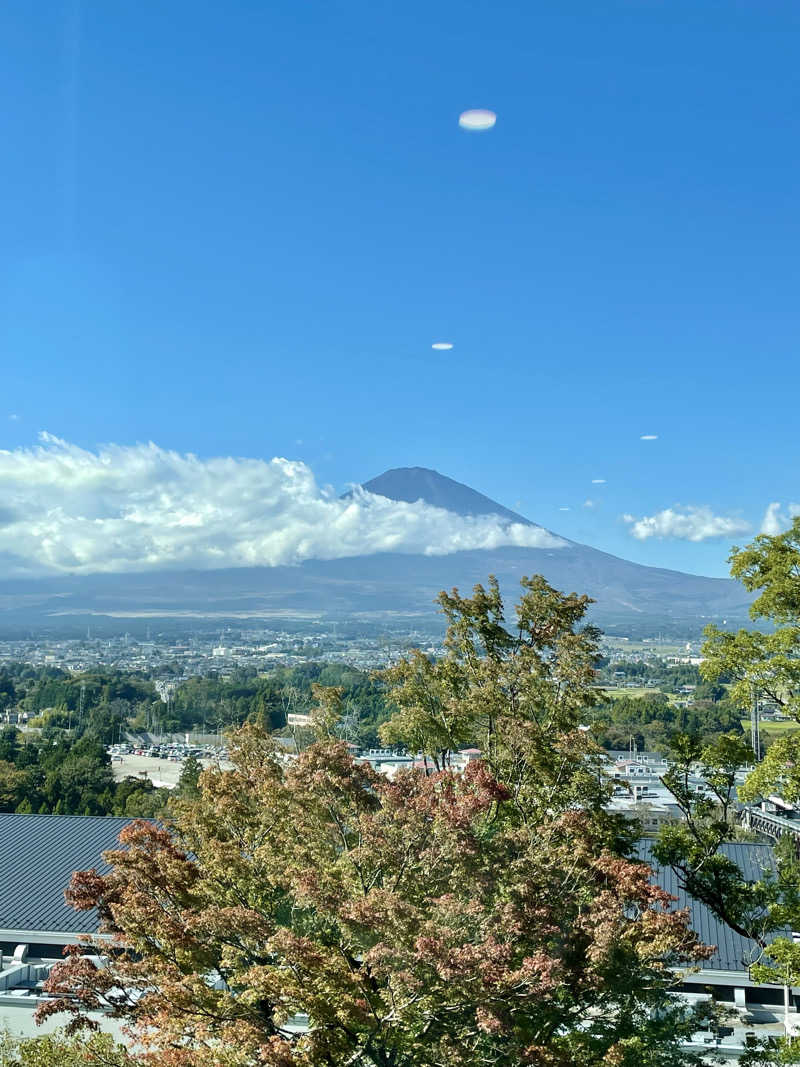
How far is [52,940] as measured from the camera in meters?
20.7

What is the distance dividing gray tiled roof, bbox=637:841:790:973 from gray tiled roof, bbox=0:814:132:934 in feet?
41.0

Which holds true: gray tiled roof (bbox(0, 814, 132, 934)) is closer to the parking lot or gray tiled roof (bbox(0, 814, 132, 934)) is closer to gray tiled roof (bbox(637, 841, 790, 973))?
gray tiled roof (bbox(637, 841, 790, 973))

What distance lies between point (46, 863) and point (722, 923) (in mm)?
15547

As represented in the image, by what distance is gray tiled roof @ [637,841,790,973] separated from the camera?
66.1ft

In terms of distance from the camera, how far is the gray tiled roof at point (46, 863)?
21250 mm

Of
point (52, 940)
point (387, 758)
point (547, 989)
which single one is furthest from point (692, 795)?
point (387, 758)

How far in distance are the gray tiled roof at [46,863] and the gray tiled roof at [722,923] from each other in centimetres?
1248

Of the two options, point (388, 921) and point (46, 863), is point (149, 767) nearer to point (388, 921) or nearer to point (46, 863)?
point (46, 863)

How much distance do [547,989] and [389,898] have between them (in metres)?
1.65

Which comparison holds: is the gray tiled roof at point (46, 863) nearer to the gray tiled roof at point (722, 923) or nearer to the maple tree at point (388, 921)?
the maple tree at point (388, 921)

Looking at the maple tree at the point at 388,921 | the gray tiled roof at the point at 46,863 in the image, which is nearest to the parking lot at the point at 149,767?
the gray tiled roof at the point at 46,863

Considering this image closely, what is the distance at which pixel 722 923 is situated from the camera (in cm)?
2102

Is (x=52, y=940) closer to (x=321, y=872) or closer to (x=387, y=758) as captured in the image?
(x=321, y=872)

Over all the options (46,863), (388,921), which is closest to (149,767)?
(46,863)
